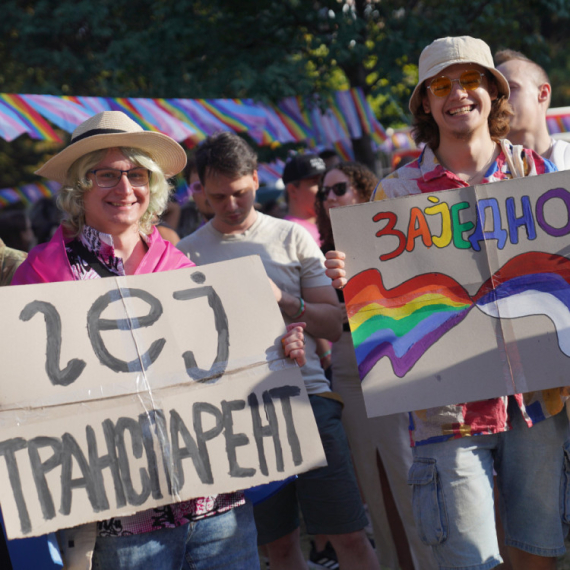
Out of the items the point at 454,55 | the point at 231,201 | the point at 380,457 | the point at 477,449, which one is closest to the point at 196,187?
the point at 231,201

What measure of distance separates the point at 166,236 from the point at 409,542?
1902 millimetres

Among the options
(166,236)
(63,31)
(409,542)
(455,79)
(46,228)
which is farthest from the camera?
(63,31)

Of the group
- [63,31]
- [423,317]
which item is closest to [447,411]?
[423,317]

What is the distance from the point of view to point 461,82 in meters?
2.55

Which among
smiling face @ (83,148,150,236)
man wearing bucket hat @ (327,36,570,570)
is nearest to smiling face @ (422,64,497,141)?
man wearing bucket hat @ (327,36,570,570)

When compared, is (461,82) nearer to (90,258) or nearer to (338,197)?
(90,258)

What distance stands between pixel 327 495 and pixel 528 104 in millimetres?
1900

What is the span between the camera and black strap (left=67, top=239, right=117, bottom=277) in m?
2.28

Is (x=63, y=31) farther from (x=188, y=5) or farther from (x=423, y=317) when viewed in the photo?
(x=423, y=317)

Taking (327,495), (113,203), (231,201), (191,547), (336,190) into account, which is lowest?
(327,495)

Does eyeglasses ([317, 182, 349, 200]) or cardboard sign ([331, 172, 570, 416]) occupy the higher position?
eyeglasses ([317, 182, 349, 200])

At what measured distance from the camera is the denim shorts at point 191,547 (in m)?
2.10

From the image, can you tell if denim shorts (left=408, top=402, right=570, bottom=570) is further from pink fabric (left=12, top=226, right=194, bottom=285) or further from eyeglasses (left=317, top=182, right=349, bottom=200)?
eyeglasses (left=317, top=182, right=349, bottom=200)

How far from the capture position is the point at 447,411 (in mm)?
2396
